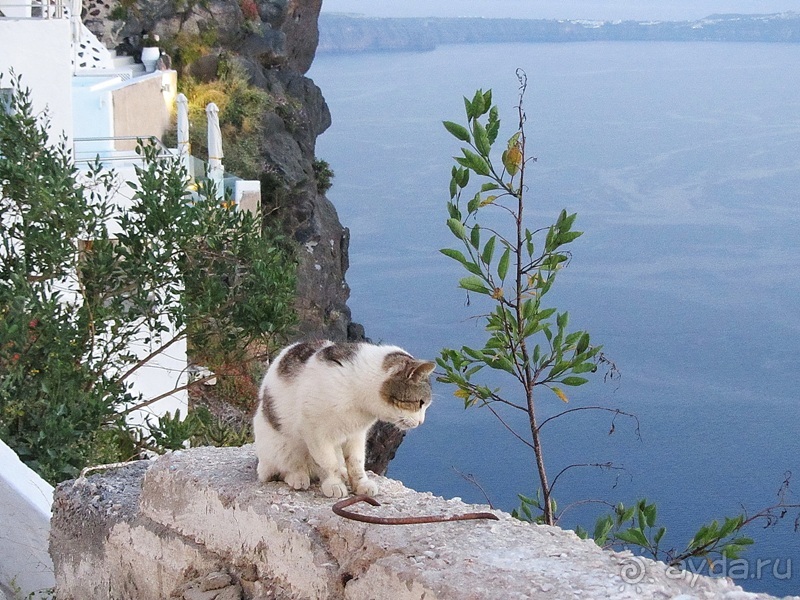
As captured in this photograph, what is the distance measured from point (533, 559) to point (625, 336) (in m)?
33.3

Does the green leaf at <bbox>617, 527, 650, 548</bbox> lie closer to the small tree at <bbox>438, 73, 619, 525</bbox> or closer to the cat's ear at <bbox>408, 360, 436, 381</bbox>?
the small tree at <bbox>438, 73, 619, 525</bbox>

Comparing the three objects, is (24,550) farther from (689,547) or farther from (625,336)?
(625,336)

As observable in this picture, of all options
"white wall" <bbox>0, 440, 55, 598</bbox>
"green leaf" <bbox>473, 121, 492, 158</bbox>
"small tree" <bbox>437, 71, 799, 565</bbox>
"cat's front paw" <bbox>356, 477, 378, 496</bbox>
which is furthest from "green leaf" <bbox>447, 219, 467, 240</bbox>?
"white wall" <bbox>0, 440, 55, 598</bbox>

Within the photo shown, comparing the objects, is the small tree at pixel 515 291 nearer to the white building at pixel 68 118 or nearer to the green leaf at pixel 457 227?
the green leaf at pixel 457 227

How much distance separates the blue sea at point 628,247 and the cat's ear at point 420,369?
659 inches

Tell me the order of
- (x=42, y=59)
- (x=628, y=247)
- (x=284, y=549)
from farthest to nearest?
(x=628, y=247) < (x=42, y=59) < (x=284, y=549)

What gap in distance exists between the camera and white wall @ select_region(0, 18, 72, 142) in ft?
35.1

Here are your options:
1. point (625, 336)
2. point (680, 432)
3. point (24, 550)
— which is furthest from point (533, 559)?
point (625, 336)

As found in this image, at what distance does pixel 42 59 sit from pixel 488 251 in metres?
8.76

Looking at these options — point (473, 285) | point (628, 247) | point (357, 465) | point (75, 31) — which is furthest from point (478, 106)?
point (628, 247)

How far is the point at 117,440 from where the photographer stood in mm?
7676

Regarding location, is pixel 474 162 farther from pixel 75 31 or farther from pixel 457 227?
pixel 75 31

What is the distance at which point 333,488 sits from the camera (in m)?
3.04

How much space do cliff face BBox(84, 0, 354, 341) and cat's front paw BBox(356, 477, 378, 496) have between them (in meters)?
Answer: 15.7
